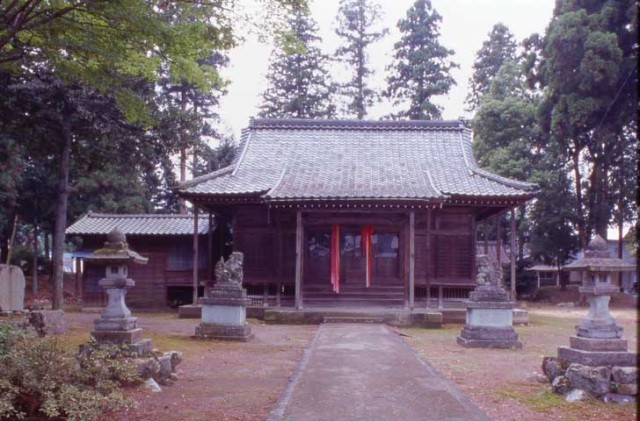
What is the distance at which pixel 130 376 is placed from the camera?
752 centimetres

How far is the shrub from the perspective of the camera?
19.1 ft

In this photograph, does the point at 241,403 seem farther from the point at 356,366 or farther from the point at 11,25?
the point at 11,25

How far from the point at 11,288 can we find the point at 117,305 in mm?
9971

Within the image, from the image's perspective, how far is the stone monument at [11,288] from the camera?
1709cm

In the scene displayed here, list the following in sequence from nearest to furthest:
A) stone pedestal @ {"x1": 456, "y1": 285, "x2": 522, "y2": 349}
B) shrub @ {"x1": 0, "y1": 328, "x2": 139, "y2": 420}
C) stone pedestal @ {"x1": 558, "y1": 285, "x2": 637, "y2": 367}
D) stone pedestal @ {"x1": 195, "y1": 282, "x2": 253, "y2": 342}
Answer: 1. shrub @ {"x1": 0, "y1": 328, "x2": 139, "y2": 420}
2. stone pedestal @ {"x1": 558, "y1": 285, "x2": 637, "y2": 367}
3. stone pedestal @ {"x1": 456, "y1": 285, "x2": 522, "y2": 349}
4. stone pedestal @ {"x1": 195, "y1": 282, "x2": 253, "y2": 342}

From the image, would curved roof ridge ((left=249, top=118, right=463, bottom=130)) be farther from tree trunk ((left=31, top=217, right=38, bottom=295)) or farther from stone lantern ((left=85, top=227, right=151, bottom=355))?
stone lantern ((left=85, top=227, right=151, bottom=355))

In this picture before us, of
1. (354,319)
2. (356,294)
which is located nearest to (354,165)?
(356,294)

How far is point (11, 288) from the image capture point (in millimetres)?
17391

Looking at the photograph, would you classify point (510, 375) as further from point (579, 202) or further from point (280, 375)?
point (579, 202)

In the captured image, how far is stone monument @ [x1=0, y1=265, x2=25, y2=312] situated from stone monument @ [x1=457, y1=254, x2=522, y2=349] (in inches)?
508

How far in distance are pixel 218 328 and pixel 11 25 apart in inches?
309

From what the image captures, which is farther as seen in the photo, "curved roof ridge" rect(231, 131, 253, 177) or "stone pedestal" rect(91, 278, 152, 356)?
"curved roof ridge" rect(231, 131, 253, 177)

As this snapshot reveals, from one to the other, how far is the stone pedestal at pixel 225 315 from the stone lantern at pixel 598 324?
23.6ft

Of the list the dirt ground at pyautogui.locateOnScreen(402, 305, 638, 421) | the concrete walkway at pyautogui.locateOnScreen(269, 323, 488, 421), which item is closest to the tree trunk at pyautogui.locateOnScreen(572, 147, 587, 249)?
the dirt ground at pyautogui.locateOnScreen(402, 305, 638, 421)
